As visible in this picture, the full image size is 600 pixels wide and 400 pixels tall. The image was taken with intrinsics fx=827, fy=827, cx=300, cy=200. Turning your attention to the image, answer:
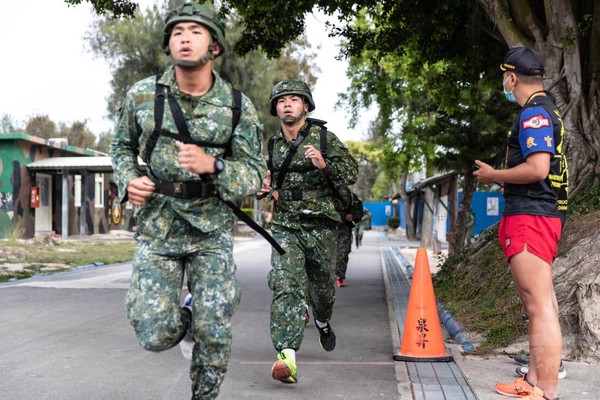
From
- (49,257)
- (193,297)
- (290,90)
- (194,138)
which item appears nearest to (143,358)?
(290,90)

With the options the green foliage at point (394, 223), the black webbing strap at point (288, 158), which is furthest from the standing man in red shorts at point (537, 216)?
the green foliage at point (394, 223)

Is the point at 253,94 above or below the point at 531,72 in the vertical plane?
above

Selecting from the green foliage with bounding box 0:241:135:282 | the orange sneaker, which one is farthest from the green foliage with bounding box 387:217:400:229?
the orange sneaker

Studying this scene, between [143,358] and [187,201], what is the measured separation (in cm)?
312

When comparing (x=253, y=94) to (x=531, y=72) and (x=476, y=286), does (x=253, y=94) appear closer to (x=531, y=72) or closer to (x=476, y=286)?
(x=476, y=286)

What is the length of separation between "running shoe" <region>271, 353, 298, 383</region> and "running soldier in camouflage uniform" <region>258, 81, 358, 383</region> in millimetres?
489

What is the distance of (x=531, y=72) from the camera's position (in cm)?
512

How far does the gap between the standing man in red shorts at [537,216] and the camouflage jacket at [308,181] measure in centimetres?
153

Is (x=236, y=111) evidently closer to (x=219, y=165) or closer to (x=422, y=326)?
(x=219, y=165)

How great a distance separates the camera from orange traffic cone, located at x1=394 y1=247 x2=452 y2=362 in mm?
6500

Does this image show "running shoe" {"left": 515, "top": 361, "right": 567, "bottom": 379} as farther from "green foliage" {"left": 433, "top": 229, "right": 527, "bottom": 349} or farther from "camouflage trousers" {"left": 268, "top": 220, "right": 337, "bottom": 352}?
"camouflage trousers" {"left": 268, "top": 220, "right": 337, "bottom": 352}

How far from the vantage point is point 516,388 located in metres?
5.23

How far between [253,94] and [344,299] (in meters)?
30.2

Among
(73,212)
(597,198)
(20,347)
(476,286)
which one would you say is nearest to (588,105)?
(597,198)
